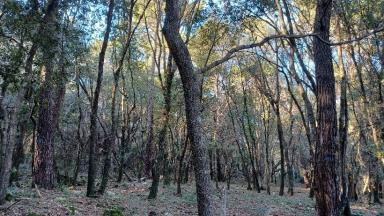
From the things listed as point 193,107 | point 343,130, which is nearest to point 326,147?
point 193,107

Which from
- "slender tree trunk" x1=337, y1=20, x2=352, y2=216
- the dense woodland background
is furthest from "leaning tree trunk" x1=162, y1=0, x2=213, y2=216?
"slender tree trunk" x1=337, y1=20, x2=352, y2=216

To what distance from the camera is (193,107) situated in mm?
7539

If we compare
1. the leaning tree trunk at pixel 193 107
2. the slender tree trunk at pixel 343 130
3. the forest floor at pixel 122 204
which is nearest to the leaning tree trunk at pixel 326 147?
the forest floor at pixel 122 204

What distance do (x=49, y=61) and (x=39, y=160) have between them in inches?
205

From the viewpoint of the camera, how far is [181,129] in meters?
27.6

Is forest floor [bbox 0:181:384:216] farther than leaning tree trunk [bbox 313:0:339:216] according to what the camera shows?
No

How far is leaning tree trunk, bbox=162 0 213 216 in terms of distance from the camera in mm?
7273

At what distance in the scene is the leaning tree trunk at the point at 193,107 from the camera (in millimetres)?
7273

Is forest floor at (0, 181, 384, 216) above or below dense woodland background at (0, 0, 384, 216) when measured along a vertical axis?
below

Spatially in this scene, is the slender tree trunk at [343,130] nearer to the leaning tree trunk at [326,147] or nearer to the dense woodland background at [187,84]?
the dense woodland background at [187,84]

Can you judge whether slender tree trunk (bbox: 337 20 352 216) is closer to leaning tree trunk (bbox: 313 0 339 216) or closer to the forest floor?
the forest floor

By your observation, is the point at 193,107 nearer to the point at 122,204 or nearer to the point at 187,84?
the point at 187,84

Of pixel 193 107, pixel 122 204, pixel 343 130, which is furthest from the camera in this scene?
pixel 343 130

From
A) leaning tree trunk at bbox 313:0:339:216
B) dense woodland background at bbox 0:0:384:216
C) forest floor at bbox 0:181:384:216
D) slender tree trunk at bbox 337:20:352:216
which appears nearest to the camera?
dense woodland background at bbox 0:0:384:216
